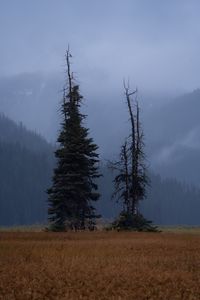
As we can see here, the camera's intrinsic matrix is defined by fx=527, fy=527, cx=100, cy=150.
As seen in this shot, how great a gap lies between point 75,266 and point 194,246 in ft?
26.0

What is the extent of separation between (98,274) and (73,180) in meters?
27.6

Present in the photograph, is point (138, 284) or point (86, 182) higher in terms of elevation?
point (86, 182)

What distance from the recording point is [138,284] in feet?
36.7

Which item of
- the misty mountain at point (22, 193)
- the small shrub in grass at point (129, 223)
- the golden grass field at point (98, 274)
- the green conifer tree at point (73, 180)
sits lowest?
the golden grass field at point (98, 274)

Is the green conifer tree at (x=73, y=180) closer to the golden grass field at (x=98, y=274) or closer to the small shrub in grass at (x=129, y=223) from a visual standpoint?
the small shrub in grass at (x=129, y=223)

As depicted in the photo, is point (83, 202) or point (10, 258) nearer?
point (10, 258)

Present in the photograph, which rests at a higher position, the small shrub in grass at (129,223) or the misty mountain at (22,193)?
the misty mountain at (22,193)

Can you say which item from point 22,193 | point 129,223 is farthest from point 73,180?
point 22,193

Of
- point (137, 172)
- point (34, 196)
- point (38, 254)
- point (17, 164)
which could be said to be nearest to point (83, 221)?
point (137, 172)

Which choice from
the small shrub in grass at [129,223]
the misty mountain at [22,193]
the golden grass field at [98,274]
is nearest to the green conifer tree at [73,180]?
the small shrub in grass at [129,223]

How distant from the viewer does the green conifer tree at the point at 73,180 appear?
3909 centimetres

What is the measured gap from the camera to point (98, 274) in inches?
484

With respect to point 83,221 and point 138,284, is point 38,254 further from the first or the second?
point 83,221

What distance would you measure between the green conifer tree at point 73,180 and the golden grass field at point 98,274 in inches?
825
